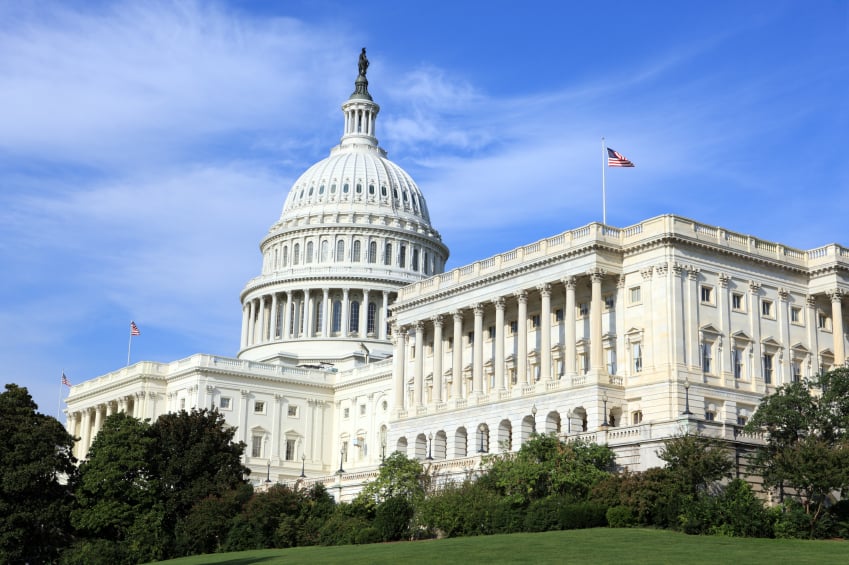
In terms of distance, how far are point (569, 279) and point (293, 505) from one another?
25966 millimetres

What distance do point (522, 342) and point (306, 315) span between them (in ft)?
210

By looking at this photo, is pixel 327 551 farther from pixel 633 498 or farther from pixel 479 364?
pixel 479 364

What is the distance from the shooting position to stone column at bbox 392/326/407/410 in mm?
108500

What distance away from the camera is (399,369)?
10900cm

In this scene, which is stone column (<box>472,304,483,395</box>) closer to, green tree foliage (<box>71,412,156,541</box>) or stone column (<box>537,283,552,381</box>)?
stone column (<box>537,283,552,381</box>)

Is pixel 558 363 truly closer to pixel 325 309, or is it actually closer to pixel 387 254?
pixel 325 309

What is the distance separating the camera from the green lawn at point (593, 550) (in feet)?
159

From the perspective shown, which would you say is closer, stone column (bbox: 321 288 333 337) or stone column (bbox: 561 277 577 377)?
stone column (bbox: 561 277 577 377)

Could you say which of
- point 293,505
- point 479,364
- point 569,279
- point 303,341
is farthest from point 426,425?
point 303,341

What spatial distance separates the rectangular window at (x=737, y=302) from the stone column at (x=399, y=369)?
3076 cm

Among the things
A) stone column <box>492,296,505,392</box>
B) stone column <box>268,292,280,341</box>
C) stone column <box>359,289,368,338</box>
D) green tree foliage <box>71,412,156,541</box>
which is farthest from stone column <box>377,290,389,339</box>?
green tree foliage <box>71,412,156,541</box>

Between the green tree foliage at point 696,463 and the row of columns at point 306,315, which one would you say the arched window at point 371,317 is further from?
the green tree foliage at point 696,463

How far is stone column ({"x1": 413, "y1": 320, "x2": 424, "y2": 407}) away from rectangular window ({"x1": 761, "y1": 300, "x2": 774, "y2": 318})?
28799mm

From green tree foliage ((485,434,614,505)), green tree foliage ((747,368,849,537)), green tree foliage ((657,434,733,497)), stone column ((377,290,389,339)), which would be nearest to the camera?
green tree foliage ((747,368,849,537))
